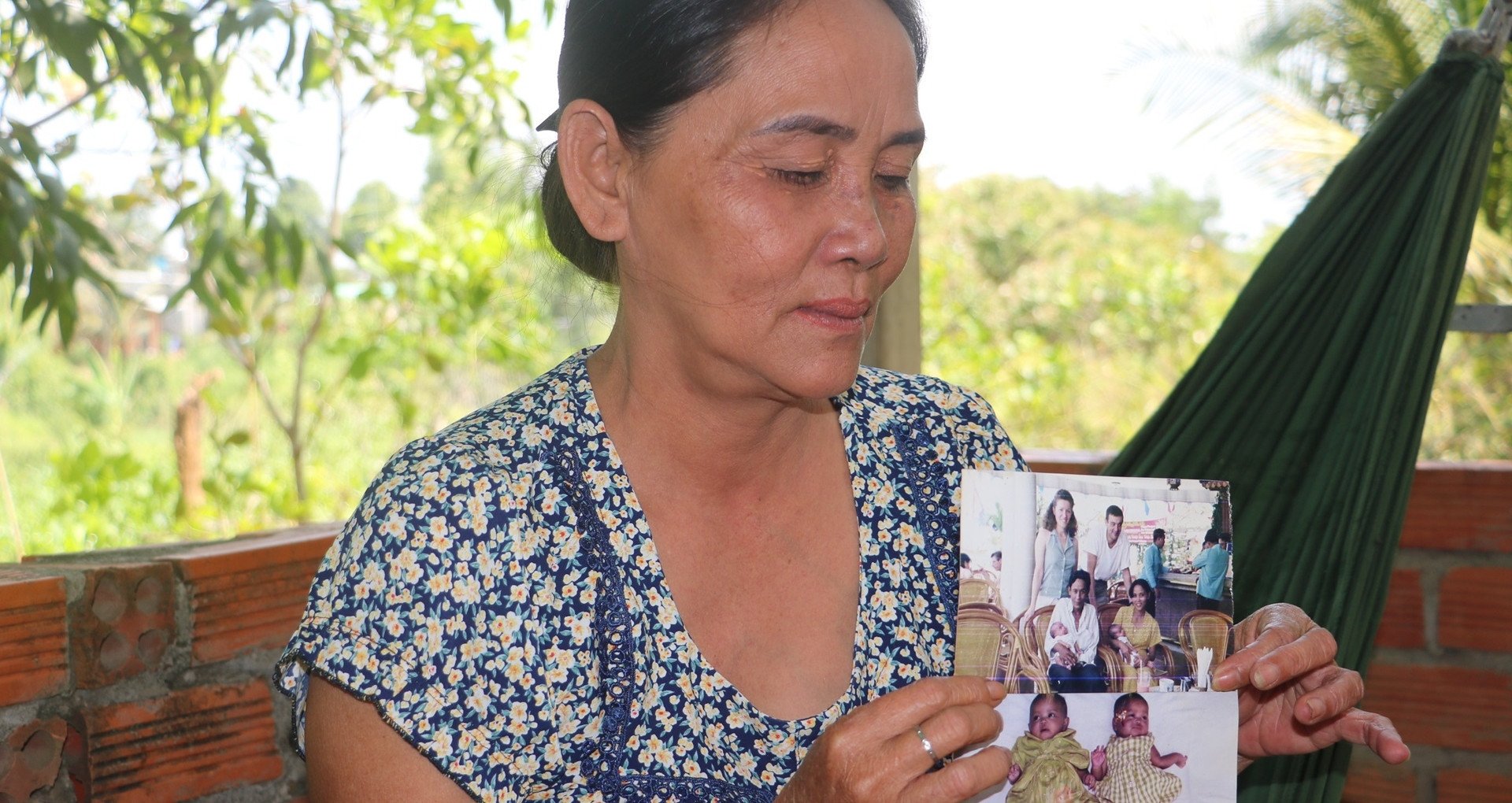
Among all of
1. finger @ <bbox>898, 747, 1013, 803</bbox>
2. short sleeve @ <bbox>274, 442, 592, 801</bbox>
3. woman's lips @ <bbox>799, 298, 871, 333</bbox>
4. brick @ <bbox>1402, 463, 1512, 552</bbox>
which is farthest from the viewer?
brick @ <bbox>1402, 463, 1512, 552</bbox>

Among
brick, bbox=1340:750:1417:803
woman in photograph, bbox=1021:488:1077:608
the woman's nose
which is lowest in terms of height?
brick, bbox=1340:750:1417:803

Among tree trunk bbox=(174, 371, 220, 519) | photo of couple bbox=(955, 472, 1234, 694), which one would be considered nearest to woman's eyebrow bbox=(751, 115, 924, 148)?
photo of couple bbox=(955, 472, 1234, 694)

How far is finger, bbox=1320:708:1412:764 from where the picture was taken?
120 centimetres

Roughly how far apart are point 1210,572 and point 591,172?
27.7 inches

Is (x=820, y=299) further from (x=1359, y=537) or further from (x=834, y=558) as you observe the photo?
(x=1359, y=537)

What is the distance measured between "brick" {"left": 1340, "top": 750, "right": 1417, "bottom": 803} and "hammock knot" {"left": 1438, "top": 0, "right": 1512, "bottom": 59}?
1071mm

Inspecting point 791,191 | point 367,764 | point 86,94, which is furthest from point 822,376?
point 86,94

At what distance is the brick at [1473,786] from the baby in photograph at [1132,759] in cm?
114

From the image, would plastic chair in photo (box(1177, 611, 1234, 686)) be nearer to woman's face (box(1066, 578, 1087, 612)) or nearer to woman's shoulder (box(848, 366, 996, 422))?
woman's face (box(1066, 578, 1087, 612))

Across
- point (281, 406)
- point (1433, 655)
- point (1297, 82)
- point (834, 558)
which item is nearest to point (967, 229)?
point (1297, 82)

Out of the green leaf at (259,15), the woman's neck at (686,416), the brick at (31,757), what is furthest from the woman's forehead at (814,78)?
the green leaf at (259,15)

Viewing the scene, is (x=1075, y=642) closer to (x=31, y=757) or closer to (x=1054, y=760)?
(x=1054, y=760)

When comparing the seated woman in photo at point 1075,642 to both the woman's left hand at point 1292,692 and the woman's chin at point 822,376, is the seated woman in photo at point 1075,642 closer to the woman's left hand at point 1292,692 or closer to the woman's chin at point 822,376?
the woman's left hand at point 1292,692

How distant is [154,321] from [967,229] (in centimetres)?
535
